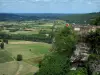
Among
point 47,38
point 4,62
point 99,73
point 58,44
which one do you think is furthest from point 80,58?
point 47,38

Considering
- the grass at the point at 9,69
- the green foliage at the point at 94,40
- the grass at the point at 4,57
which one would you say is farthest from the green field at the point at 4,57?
the green foliage at the point at 94,40

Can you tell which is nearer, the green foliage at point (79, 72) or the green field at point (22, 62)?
the green foliage at point (79, 72)

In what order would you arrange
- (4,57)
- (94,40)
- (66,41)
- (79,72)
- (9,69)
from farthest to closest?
1. (4,57)
2. (9,69)
3. (66,41)
4. (94,40)
5. (79,72)

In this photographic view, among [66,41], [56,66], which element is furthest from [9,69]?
[56,66]

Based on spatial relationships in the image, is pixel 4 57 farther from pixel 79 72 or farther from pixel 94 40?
pixel 79 72

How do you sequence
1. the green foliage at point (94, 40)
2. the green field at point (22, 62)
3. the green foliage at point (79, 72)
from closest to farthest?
the green foliage at point (79, 72)
the green foliage at point (94, 40)
the green field at point (22, 62)

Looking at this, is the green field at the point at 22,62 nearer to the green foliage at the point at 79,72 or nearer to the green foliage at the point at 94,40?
the green foliage at the point at 94,40

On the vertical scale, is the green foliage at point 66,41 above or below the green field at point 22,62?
above

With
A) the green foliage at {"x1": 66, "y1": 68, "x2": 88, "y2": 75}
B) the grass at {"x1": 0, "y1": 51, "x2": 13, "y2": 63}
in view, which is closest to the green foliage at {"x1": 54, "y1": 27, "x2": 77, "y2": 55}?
the green foliage at {"x1": 66, "y1": 68, "x2": 88, "y2": 75}

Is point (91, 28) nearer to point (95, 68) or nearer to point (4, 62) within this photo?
point (95, 68)

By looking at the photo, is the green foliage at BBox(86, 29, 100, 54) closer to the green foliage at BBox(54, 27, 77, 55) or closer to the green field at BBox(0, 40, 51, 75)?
the green foliage at BBox(54, 27, 77, 55)
